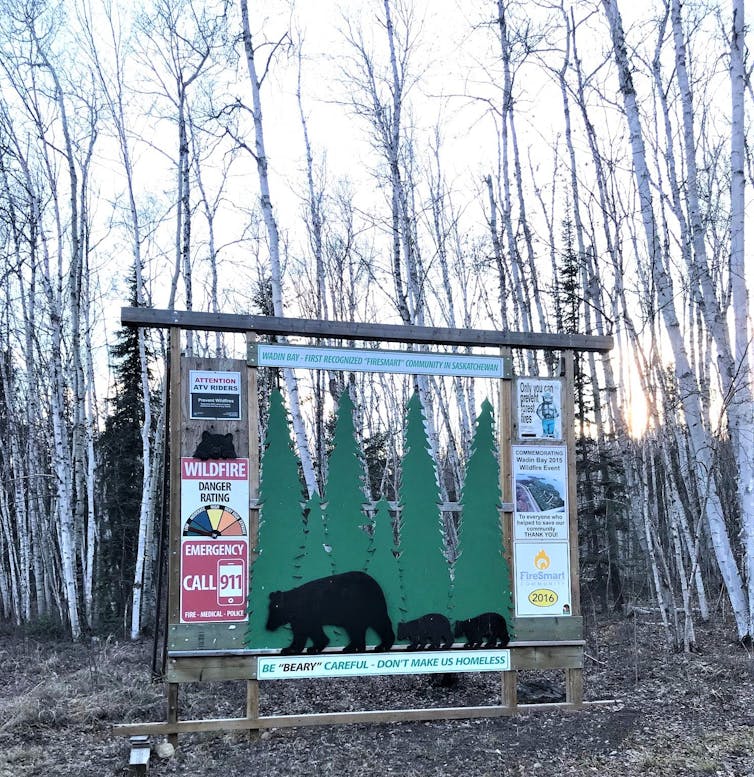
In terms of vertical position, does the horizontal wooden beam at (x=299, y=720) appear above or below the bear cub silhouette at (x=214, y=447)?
below

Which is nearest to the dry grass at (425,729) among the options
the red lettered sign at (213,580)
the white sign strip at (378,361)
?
the red lettered sign at (213,580)

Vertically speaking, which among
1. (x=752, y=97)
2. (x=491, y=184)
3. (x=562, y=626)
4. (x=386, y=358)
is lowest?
(x=562, y=626)

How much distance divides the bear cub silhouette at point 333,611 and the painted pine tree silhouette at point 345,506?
0.14m

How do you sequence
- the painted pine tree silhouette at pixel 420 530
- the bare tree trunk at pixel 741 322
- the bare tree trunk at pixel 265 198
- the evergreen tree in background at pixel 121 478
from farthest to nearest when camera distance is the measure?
the evergreen tree in background at pixel 121 478 → the bare tree trunk at pixel 265 198 → the bare tree trunk at pixel 741 322 → the painted pine tree silhouette at pixel 420 530

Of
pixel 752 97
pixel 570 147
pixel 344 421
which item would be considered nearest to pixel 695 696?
pixel 344 421

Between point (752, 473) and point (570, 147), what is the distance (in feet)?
23.0

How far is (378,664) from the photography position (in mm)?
5758

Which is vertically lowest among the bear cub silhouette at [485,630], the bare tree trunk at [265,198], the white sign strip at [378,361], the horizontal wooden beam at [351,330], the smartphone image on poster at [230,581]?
the bear cub silhouette at [485,630]

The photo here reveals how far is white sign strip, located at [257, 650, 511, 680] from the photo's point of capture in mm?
5575

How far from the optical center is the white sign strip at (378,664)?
557 centimetres

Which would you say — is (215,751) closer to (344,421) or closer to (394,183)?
(344,421)

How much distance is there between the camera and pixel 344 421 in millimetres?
6039

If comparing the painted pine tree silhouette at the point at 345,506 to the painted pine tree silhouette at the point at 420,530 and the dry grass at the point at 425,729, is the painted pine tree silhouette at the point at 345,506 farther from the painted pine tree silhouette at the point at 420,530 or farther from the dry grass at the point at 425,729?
the dry grass at the point at 425,729

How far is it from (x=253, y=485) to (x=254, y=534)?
0.38m
